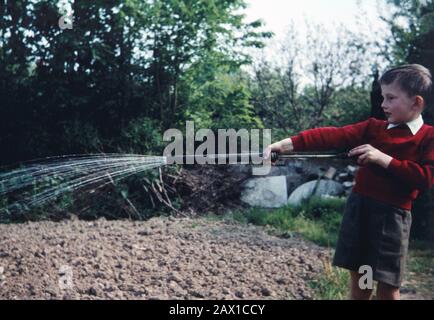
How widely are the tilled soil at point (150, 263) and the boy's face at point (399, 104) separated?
1403 mm

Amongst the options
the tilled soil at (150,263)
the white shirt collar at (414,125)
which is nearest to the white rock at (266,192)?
the tilled soil at (150,263)

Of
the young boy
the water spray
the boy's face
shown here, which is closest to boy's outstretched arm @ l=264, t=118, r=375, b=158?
the young boy

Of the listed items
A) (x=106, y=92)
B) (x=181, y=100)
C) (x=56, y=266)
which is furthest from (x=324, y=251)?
(x=106, y=92)

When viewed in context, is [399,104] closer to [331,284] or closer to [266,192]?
[331,284]

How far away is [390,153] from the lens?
7.02ft

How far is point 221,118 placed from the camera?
19.2ft

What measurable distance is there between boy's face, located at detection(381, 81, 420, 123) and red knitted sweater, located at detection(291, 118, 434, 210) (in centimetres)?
5

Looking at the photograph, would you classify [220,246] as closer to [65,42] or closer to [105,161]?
[105,161]

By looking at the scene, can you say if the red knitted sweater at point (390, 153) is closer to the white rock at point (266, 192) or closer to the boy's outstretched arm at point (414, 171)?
the boy's outstretched arm at point (414, 171)

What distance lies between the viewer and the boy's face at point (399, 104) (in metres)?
2.11

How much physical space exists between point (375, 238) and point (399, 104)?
0.58 m

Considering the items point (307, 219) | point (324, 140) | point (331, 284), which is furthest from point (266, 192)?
point (324, 140)

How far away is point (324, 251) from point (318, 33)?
12.4 ft

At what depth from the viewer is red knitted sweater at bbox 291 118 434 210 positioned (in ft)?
6.68
